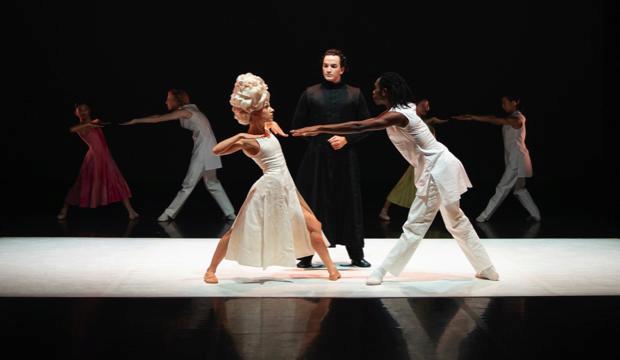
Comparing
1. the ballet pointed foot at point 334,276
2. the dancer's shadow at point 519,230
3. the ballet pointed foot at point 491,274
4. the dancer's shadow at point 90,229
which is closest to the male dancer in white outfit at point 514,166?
the dancer's shadow at point 519,230

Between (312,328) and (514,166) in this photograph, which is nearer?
(312,328)

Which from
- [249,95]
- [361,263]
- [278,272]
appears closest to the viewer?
[249,95]

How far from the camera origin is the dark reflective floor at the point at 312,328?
3871 millimetres

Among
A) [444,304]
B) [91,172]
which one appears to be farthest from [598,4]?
[444,304]

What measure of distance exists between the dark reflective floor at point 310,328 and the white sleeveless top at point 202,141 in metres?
4.18

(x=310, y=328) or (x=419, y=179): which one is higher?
(x=419, y=179)

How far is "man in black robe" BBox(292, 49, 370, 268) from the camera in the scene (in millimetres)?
6137

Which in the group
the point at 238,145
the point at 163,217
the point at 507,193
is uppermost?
the point at 238,145

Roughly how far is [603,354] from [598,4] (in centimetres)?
957

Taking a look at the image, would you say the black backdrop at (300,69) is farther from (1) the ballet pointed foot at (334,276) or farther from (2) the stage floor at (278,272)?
(1) the ballet pointed foot at (334,276)

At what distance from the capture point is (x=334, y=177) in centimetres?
620

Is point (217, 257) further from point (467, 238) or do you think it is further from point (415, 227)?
point (467, 238)

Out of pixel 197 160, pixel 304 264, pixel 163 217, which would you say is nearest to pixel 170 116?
pixel 197 160

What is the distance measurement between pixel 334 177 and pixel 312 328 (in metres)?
2.05
